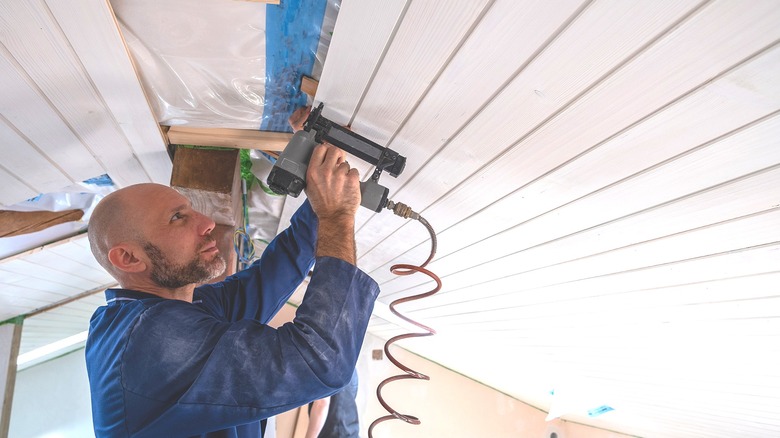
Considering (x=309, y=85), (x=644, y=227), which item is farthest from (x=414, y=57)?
(x=644, y=227)

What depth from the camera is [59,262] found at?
2.79 metres

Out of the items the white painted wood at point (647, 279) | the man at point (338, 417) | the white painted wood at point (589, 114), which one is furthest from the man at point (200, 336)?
the man at point (338, 417)

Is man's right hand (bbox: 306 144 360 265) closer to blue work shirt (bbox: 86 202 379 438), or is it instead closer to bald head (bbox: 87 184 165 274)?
blue work shirt (bbox: 86 202 379 438)

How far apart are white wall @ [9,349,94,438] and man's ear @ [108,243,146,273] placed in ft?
18.4

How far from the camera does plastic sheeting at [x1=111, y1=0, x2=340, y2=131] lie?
0.98m

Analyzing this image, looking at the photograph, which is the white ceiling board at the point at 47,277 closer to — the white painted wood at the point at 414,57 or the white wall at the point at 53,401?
the white painted wood at the point at 414,57

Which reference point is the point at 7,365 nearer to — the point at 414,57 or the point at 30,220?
the point at 30,220

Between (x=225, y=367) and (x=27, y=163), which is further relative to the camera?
Result: (x=27, y=163)

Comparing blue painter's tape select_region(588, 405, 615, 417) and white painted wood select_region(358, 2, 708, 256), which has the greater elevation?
white painted wood select_region(358, 2, 708, 256)

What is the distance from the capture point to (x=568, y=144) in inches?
40.3

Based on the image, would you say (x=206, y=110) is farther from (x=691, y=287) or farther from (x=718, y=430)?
(x=718, y=430)

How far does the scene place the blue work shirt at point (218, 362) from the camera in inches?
34.2

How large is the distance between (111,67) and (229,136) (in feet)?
1.44

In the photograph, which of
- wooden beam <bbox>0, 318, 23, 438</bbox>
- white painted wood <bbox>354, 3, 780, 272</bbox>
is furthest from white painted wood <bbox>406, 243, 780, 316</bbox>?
wooden beam <bbox>0, 318, 23, 438</bbox>
